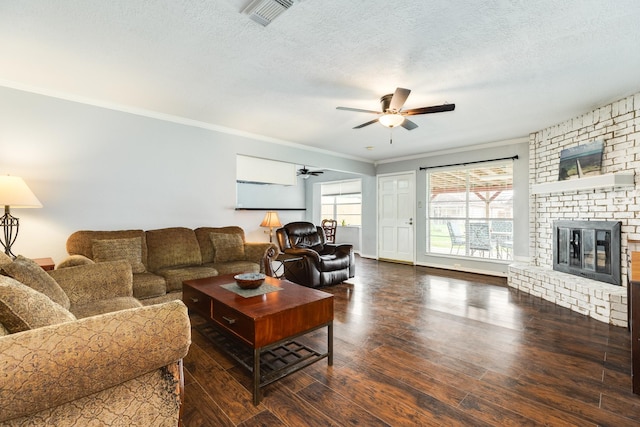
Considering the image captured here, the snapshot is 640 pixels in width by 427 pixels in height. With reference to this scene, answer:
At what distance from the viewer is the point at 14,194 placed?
2518 millimetres

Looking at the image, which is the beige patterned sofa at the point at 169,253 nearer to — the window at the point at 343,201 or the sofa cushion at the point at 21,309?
the sofa cushion at the point at 21,309

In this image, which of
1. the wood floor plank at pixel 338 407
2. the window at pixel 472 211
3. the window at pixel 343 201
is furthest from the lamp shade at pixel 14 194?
the window at pixel 343 201

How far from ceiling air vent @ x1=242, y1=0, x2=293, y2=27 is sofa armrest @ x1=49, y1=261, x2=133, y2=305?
225cm

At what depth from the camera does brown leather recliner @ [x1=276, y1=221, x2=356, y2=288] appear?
4325 mm

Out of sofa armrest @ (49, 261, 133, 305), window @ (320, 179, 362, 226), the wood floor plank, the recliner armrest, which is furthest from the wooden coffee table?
window @ (320, 179, 362, 226)

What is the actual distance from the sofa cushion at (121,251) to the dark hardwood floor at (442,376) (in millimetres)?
883

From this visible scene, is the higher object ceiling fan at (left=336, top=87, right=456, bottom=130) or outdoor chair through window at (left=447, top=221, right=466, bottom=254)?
ceiling fan at (left=336, top=87, right=456, bottom=130)

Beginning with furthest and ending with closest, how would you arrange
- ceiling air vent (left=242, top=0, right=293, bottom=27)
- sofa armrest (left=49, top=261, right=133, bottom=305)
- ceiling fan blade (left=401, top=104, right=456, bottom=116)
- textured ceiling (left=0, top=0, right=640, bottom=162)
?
1. ceiling fan blade (left=401, top=104, right=456, bottom=116)
2. sofa armrest (left=49, top=261, right=133, bottom=305)
3. textured ceiling (left=0, top=0, right=640, bottom=162)
4. ceiling air vent (left=242, top=0, right=293, bottom=27)

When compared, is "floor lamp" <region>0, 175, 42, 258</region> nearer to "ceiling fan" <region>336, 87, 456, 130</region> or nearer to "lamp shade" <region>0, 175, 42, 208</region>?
"lamp shade" <region>0, 175, 42, 208</region>

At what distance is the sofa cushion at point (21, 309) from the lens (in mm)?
1087

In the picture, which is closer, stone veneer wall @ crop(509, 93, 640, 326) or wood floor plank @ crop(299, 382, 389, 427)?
wood floor plank @ crop(299, 382, 389, 427)

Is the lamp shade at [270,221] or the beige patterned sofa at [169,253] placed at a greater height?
the lamp shade at [270,221]

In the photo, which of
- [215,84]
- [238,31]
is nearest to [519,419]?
[238,31]

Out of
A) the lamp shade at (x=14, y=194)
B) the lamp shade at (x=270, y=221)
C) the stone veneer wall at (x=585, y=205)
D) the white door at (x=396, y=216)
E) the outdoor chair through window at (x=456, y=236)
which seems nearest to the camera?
the lamp shade at (x=14, y=194)
